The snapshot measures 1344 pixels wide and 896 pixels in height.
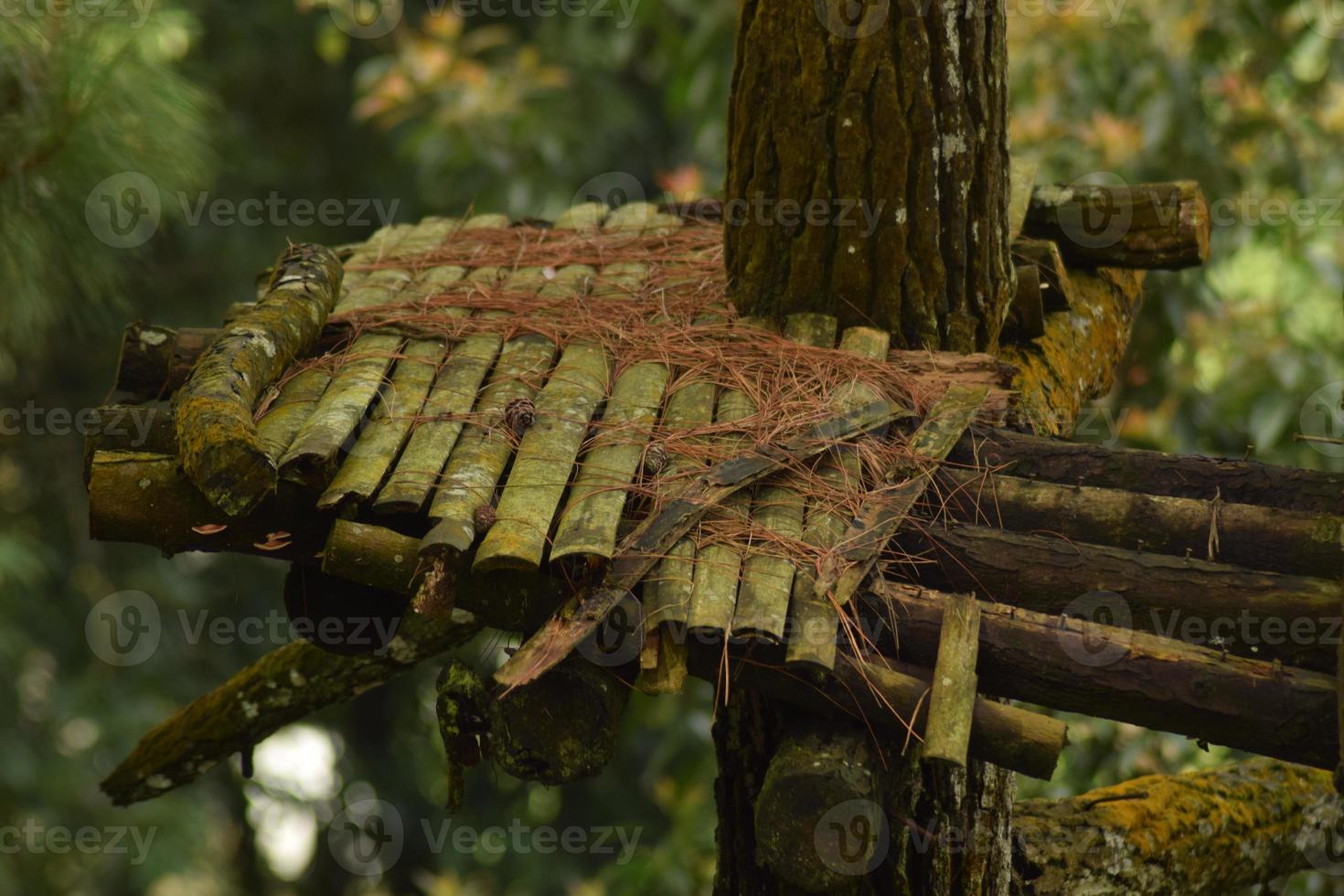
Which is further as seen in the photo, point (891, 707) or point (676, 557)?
point (676, 557)

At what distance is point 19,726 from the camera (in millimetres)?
7188

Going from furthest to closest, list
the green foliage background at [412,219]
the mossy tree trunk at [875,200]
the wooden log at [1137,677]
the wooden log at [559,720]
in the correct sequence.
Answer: the green foliage background at [412,219]
the mossy tree trunk at [875,200]
the wooden log at [559,720]
the wooden log at [1137,677]

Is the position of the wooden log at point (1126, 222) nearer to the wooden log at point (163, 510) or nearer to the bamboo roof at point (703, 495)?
the bamboo roof at point (703, 495)

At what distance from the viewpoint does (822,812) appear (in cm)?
217

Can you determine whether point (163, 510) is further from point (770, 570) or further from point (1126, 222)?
point (1126, 222)

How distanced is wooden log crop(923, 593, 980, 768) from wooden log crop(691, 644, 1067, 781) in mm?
39

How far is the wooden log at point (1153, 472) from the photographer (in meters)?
2.46

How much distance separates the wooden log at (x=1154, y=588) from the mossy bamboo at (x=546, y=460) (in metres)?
0.70

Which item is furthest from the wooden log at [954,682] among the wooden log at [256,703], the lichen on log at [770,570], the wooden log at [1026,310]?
the wooden log at [256,703]

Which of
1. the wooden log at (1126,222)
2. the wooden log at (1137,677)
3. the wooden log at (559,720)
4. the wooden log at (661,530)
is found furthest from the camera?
the wooden log at (1126,222)

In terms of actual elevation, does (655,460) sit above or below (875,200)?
below

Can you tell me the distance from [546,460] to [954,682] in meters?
0.92

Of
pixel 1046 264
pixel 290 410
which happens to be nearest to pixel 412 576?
pixel 290 410

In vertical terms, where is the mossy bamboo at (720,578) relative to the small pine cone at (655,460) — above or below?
below
